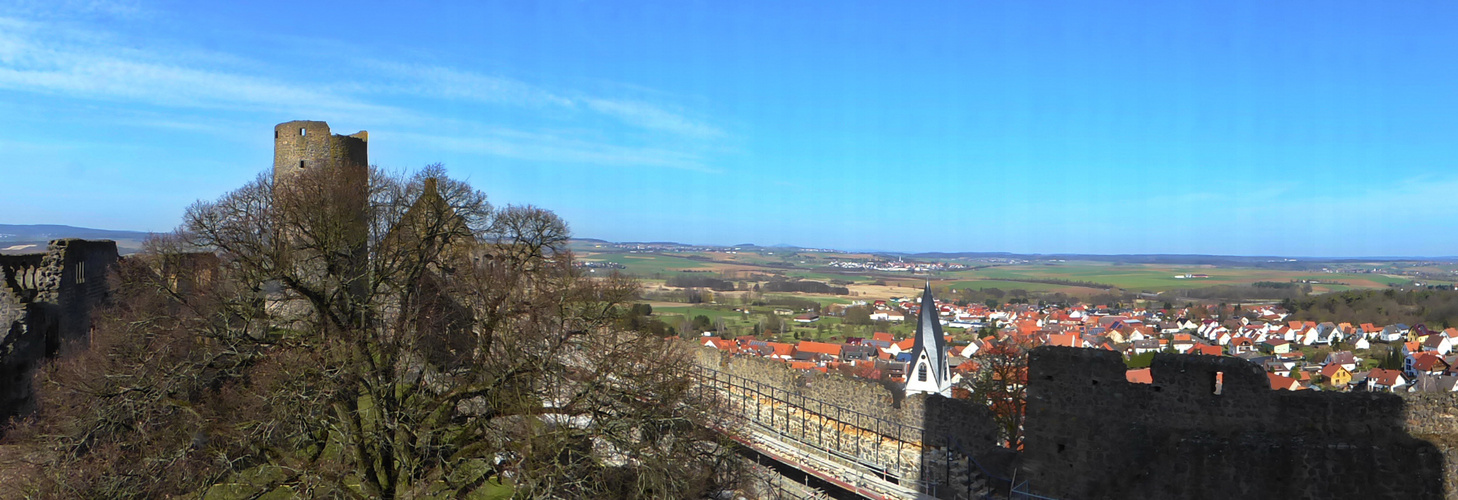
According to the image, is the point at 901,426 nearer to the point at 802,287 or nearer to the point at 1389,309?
the point at 1389,309

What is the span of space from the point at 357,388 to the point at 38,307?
917 cm

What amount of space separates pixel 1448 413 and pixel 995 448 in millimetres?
6249

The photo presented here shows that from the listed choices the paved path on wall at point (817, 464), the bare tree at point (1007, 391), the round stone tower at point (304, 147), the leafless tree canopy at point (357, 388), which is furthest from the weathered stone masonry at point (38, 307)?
the bare tree at point (1007, 391)

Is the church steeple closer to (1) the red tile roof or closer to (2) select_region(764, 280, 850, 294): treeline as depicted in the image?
(1) the red tile roof

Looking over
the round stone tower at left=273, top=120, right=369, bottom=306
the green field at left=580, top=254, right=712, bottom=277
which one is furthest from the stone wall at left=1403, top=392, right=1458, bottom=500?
the green field at left=580, top=254, right=712, bottom=277

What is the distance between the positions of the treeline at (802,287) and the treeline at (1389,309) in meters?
68.4

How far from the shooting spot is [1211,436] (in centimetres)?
1174

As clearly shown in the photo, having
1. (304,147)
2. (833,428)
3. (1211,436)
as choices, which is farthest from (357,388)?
(304,147)

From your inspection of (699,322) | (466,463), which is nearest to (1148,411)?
(466,463)

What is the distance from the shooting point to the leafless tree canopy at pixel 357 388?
1207 cm

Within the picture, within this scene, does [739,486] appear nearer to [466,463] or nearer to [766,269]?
[466,463]

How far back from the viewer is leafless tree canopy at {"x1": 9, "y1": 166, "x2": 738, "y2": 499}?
1207cm

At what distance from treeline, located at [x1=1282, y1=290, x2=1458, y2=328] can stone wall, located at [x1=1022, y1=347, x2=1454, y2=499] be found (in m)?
66.4

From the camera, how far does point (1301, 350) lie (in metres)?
59.0
